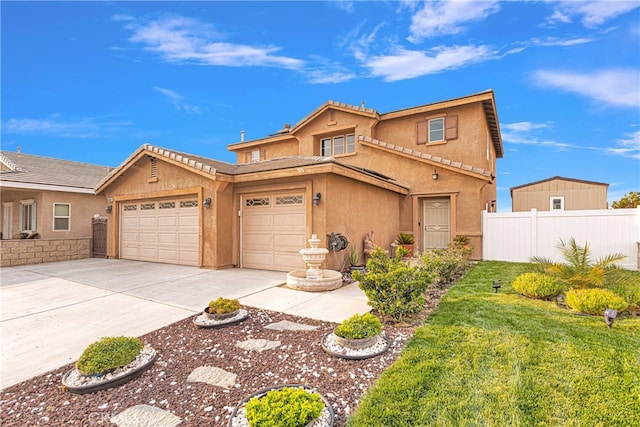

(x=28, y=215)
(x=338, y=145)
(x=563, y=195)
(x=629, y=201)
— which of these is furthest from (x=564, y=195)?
(x=28, y=215)

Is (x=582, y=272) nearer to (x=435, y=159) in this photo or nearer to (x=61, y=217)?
(x=435, y=159)

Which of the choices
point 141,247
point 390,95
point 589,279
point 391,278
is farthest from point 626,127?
point 141,247

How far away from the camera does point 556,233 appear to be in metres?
9.53

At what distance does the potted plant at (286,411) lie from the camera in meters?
2.06

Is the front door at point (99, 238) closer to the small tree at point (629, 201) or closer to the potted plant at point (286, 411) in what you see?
the potted plant at point (286, 411)

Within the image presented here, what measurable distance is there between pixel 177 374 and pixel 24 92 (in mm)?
17154

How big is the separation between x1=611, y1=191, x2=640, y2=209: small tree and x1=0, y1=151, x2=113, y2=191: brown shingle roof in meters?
35.7

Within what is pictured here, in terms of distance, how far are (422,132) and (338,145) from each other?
3925mm

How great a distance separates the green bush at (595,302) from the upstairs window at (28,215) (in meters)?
18.4

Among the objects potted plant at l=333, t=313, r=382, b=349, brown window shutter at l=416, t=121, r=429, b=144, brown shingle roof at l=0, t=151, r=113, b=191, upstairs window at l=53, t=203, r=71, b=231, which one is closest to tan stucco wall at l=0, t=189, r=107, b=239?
upstairs window at l=53, t=203, r=71, b=231

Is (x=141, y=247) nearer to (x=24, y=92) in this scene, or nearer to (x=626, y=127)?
(x=24, y=92)

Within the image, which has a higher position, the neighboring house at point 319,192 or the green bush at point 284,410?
the neighboring house at point 319,192

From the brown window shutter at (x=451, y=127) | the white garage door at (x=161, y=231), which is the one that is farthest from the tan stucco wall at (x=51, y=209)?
the brown window shutter at (x=451, y=127)

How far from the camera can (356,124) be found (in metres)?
13.8
